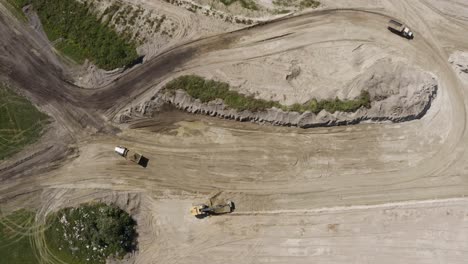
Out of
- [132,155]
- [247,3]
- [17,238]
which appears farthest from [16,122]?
[247,3]

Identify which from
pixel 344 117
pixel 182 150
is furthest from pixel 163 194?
pixel 344 117

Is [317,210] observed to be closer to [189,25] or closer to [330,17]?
[330,17]

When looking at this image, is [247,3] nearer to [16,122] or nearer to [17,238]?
[16,122]

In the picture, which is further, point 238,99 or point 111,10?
point 111,10

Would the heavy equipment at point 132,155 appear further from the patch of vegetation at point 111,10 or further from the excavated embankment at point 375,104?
the patch of vegetation at point 111,10

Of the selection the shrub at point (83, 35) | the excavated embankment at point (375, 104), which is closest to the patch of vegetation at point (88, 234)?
the excavated embankment at point (375, 104)

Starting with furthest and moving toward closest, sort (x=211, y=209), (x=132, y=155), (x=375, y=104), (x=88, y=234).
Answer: (x=132, y=155), (x=88, y=234), (x=211, y=209), (x=375, y=104)

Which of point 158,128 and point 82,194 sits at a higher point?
point 158,128
